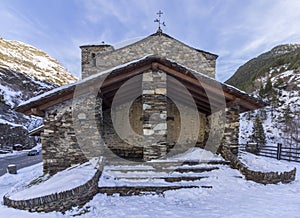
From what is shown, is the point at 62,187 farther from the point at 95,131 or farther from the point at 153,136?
the point at 153,136

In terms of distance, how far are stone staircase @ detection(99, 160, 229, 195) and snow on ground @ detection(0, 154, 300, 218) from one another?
0.62ft

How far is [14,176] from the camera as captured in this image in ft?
36.9

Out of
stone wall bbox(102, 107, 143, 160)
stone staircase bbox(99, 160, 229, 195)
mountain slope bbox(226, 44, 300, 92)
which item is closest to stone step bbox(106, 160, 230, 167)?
stone staircase bbox(99, 160, 229, 195)

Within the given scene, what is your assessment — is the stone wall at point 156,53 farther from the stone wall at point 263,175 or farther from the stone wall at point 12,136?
the stone wall at point 12,136

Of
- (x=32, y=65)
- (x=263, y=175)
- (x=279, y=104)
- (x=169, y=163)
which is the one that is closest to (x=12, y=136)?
(x=169, y=163)

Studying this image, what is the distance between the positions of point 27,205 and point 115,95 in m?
4.89

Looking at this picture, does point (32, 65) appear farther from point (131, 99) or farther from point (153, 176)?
point (153, 176)

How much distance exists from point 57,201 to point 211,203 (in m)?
3.41

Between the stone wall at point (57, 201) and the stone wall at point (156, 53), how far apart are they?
8910mm

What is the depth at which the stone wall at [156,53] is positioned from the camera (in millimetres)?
12625

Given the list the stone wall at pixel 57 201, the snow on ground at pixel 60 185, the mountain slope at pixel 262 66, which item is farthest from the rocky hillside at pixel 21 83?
→ the mountain slope at pixel 262 66

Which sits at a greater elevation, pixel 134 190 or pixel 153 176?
pixel 153 176

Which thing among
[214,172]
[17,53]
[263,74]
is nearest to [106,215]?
[214,172]

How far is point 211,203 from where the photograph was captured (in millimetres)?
5023
